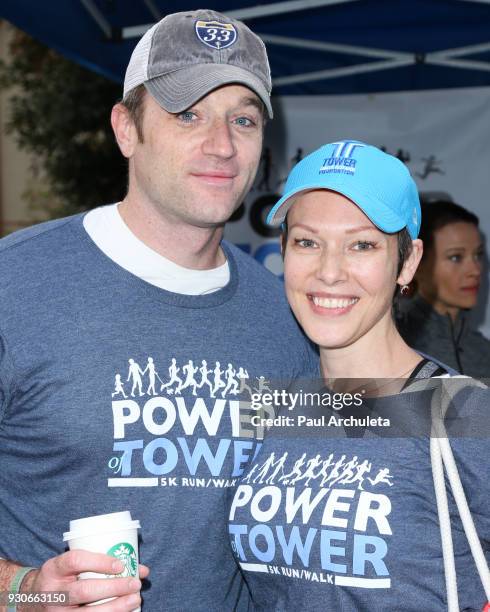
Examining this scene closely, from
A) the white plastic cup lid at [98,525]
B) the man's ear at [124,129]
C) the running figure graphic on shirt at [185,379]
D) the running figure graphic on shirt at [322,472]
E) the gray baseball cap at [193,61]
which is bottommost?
the white plastic cup lid at [98,525]

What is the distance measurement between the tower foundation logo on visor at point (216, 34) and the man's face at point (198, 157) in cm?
14

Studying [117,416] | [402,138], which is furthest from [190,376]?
[402,138]

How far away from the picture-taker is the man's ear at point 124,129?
247 centimetres

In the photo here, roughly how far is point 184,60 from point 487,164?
9.65 feet

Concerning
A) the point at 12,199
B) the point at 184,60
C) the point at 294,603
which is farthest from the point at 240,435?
the point at 12,199

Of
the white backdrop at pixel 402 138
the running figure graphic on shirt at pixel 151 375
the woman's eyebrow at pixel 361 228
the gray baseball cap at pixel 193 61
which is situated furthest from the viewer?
the white backdrop at pixel 402 138

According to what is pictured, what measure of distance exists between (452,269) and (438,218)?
298mm

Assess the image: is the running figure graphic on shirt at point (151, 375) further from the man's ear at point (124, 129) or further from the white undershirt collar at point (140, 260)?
the man's ear at point (124, 129)

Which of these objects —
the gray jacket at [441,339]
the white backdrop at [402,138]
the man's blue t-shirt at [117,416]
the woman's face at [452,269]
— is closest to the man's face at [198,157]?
the man's blue t-shirt at [117,416]

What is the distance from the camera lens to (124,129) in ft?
8.20

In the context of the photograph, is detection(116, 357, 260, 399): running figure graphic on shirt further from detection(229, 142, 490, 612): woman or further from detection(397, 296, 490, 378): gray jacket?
detection(397, 296, 490, 378): gray jacket

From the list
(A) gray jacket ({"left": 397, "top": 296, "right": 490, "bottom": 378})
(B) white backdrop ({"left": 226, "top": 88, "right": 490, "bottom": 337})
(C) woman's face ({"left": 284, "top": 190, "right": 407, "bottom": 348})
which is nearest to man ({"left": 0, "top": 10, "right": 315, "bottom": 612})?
(C) woman's face ({"left": 284, "top": 190, "right": 407, "bottom": 348})

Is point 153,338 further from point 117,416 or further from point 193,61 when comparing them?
point 193,61

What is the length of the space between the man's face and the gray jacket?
2.11 meters
